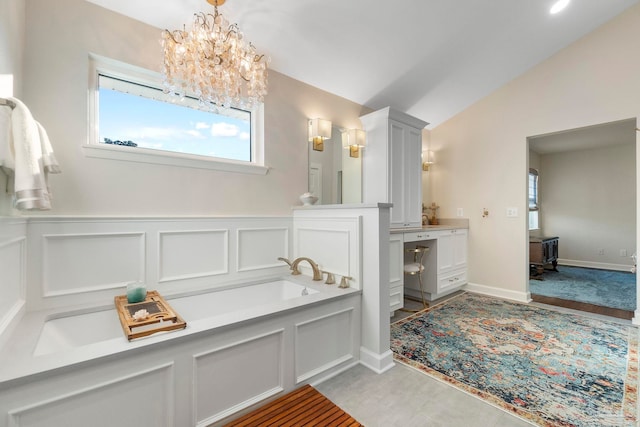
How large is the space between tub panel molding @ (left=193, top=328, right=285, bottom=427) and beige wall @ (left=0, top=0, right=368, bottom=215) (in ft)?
4.05

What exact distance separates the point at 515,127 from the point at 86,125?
177 inches

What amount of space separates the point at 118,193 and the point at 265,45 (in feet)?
5.58

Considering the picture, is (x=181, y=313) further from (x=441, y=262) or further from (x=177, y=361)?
(x=441, y=262)

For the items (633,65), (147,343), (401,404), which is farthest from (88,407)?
(633,65)

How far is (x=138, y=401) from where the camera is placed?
1258 mm

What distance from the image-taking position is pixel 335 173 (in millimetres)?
3322

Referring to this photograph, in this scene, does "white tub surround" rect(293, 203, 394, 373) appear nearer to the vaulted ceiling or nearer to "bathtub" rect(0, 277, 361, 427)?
"bathtub" rect(0, 277, 361, 427)

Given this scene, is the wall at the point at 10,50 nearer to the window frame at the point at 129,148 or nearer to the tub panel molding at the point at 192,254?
the window frame at the point at 129,148

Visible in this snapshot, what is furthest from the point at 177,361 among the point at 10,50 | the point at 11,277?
the point at 10,50

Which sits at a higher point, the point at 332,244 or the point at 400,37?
the point at 400,37

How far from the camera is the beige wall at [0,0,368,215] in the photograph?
1.78 m

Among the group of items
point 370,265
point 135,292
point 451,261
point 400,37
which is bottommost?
point 451,261

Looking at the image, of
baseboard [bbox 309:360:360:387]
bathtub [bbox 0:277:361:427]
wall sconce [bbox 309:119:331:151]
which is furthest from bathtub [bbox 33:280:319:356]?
wall sconce [bbox 309:119:331:151]

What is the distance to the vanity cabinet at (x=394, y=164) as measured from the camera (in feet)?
10.6
